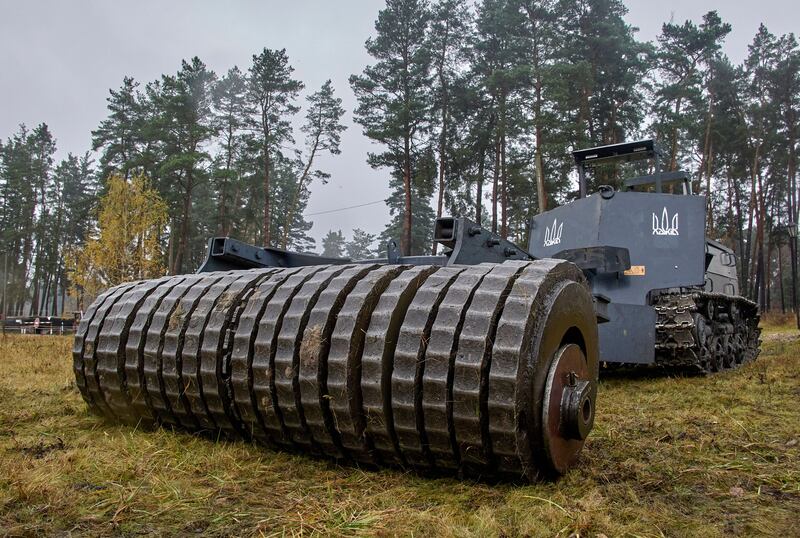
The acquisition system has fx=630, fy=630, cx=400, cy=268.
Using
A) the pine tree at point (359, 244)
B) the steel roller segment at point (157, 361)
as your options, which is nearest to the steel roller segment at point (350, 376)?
the steel roller segment at point (157, 361)

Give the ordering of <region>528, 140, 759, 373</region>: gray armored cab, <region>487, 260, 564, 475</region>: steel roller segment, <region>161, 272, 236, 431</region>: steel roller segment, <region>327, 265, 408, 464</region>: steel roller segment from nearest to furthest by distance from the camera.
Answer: <region>487, 260, 564, 475</region>: steel roller segment → <region>327, 265, 408, 464</region>: steel roller segment → <region>161, 272, 236, 431</region>: steel roller segment → <region>528, 140, 759, 373</region>: gray armored cab

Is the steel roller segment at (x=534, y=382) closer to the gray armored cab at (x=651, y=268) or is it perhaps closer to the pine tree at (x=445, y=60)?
the gray armored cab at (x=651, y=268)

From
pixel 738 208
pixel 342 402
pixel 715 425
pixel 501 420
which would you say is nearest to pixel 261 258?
pixel 342 402

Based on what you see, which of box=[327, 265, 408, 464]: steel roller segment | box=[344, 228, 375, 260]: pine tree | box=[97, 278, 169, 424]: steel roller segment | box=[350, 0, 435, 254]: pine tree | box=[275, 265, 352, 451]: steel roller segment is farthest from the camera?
box=[344, 228, 375, 260]: pine tree

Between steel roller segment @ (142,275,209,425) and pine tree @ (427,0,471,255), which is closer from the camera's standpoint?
steel roller segment @ (142,275,209,425)

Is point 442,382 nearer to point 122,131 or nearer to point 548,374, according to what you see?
point 548,374

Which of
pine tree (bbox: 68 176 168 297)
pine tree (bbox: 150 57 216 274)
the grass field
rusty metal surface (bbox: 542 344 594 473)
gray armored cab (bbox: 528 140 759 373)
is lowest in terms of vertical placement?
the grass field

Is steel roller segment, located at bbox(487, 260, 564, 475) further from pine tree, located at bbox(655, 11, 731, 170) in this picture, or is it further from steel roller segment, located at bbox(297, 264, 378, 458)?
pine tree, located at bbox(655, 11, 731, 170)

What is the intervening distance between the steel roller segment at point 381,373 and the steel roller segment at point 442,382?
163 mm

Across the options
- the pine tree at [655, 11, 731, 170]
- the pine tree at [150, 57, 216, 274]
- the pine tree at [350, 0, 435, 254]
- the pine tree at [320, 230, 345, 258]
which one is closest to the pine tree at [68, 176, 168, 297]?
the pine tree at [150, 57, 216, 274]

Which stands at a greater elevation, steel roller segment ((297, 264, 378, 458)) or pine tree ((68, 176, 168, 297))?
pine tree ((68, 176, 168, 297))

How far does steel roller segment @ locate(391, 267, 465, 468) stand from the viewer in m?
2.33

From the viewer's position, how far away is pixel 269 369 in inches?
104

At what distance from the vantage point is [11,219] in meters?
50.4
